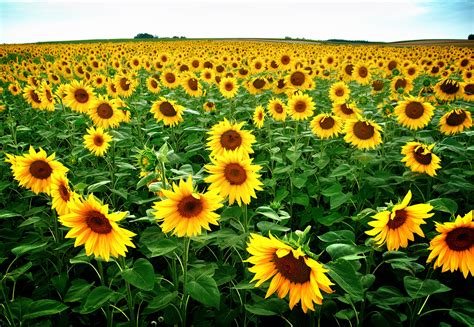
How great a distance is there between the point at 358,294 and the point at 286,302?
0.63 m

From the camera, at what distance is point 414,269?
6.55ft

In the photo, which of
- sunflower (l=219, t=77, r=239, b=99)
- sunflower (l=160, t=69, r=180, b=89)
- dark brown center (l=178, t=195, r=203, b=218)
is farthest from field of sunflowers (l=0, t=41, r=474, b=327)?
sunflower (l=160, t=69, r=180, b=89)

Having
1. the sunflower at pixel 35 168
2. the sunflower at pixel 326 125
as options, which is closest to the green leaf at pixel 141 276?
the sunflower at pixel 35 168

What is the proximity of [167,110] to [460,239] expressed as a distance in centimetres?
362

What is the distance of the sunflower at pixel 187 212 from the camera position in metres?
1.84

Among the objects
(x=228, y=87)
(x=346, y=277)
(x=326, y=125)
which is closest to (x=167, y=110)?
(x=326, y=125)

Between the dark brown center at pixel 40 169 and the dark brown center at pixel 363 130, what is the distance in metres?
3.09

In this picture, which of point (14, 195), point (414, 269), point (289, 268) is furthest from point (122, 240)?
point (14, 195)

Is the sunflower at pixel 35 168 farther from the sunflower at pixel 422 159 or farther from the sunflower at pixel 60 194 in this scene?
the sunflower at pixel 422 159

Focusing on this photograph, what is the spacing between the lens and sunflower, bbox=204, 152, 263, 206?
2.25 m

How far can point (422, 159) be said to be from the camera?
308cm

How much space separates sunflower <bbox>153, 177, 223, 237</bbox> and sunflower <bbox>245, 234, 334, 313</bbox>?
0.32 m

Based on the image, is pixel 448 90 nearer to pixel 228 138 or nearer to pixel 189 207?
pixel 228 138

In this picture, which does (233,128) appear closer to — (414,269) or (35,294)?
(414,269)
